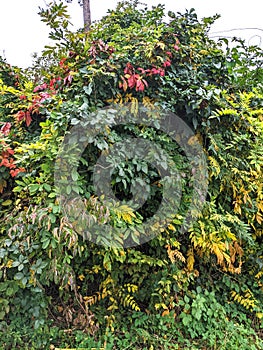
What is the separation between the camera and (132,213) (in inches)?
68.2

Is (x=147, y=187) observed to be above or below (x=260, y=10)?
below

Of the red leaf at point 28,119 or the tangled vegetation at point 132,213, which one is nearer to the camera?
the tangled vegetation at point 132,213

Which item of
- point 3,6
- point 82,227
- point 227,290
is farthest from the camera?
point 3,6

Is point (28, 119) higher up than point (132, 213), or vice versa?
point (28, 119)

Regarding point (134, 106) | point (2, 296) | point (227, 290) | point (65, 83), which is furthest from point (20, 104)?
point (227, 290)

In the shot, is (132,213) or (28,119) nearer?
(132,213)

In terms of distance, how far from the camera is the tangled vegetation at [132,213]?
1626mm

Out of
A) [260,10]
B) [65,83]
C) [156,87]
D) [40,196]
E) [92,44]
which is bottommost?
[40,196]

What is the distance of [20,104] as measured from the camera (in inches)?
83.0

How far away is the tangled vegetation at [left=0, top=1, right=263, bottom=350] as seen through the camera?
5.33ft

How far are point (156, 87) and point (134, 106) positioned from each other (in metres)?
0.26

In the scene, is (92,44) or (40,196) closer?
(40,196)

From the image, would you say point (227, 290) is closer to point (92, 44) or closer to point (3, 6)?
point (92, 44)

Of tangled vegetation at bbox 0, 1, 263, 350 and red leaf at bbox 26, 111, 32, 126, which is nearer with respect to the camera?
tangled vegetation at bbox 0, 1, 263, 350
